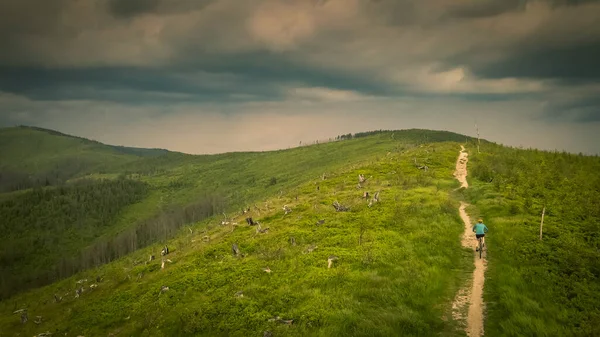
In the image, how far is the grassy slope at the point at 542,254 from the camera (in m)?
19.3

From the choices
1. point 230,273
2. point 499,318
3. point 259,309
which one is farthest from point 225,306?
point 499,318

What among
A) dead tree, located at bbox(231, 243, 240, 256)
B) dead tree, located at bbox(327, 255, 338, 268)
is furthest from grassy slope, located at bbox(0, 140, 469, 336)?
dead tree, located at bbox(231, 243, 240, 256)

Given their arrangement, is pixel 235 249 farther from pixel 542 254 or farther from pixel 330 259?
pixel 542 254

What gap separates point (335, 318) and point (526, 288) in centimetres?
1183

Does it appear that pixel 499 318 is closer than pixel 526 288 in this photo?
Yes

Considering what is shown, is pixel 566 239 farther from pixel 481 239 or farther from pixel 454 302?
pixel 454 302

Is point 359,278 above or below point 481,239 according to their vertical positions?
below

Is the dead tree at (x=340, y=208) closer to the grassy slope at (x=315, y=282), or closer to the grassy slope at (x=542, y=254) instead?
the grassy slope at (x=315, y=282)

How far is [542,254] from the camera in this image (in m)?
26.4

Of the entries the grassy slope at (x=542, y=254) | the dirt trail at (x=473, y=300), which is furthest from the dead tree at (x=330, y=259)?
the grassy slope at (x=542, y=254)

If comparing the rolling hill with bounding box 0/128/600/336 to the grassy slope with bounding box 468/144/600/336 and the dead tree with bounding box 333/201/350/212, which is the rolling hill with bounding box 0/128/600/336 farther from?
the dead tree with bounding box 333/201/350/212

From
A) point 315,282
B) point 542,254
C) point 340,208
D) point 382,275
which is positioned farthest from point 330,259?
point 340,208

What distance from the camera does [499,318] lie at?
65.9 ft

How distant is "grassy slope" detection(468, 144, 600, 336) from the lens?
19328 millimetres
